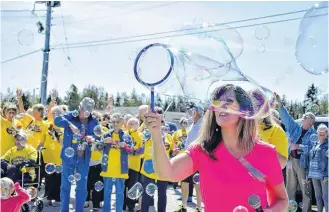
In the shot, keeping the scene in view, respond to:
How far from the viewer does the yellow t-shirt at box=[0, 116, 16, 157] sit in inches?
287

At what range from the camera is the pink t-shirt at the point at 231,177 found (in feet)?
7.54

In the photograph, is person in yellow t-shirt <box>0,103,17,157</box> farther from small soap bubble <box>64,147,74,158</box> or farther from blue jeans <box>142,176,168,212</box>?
blue jeans <box>142,176,168,212</box>

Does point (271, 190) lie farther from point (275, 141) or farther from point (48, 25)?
point (48, 25)

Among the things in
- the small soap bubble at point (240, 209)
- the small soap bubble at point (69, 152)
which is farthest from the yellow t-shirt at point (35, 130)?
the small soap bubble at point (240, 209)

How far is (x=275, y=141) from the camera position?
12.3ft

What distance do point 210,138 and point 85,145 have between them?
15.0 ft

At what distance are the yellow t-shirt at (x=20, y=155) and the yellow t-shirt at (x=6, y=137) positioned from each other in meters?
0.16

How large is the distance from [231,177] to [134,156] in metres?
5.40

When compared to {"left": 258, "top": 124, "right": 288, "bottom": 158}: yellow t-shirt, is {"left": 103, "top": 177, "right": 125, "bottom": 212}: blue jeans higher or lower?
lower

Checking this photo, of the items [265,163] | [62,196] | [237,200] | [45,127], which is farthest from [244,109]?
[45,127]

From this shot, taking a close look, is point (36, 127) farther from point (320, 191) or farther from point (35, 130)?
point (320, 191)

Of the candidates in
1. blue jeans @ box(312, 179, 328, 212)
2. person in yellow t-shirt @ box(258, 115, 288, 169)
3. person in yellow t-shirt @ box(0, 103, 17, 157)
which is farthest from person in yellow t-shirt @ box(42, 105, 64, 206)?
person in yellow t-shirt @ box(258, 115, 288, 169)

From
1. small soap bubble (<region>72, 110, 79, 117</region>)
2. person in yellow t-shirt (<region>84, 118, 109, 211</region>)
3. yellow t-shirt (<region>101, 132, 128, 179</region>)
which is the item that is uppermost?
small soap bubble (<region>72, 110, 79, 117</region>)

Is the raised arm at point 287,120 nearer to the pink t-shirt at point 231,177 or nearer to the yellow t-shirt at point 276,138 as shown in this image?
the yellow t-shirt at point 276,138
